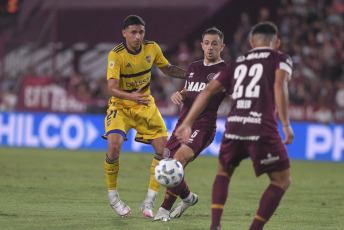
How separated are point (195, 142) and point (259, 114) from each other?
2.06 meters

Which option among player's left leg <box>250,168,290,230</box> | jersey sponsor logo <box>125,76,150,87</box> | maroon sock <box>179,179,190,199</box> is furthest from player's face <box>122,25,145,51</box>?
player's left leg <box>250,168,290,230</box>

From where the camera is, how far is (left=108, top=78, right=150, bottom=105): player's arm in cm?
791

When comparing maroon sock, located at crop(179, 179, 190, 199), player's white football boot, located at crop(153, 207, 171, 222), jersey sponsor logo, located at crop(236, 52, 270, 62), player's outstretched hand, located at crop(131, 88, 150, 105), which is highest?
jersey sponsor logo, located at crop(236, 52, 270, 62)

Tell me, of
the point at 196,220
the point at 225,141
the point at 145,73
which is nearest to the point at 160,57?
the point at 145,73

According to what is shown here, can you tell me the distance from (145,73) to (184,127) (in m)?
2.62

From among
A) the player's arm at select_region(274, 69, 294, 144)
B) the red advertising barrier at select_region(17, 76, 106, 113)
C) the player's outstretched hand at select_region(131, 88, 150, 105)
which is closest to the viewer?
the player's arm at select_region(274, 69, 294, 144)

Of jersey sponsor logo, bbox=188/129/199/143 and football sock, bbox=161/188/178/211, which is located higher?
jersey sponsor logo, bbox=188/129/199/143

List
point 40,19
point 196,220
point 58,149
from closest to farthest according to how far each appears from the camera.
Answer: point 196,220 → point 58,149 → point 40,19

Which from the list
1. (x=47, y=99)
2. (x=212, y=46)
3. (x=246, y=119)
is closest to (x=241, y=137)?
(x=246, y=119)

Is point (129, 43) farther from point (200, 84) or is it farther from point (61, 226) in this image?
point (61, 226)

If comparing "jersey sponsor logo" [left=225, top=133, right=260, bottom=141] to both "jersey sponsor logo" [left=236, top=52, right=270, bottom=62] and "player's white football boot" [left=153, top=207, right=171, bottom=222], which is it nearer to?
"jersey sponsor logo" [left=236, top=52, right=270, bottom=62]

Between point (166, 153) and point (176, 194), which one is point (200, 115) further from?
point (176, 194)

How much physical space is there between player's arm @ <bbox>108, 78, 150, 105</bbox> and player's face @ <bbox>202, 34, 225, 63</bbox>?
955 millimetres

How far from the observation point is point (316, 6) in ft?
77.5
